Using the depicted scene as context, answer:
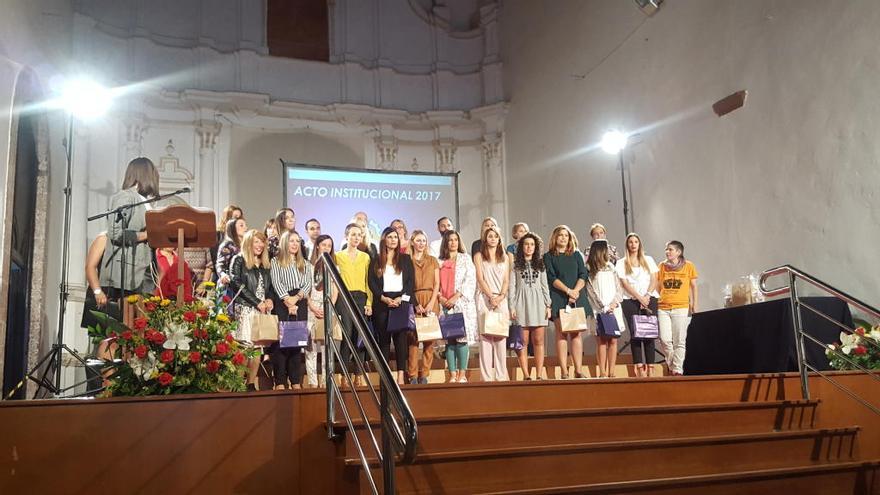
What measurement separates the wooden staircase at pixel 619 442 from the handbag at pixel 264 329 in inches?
92.8

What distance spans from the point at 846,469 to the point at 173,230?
4654mm

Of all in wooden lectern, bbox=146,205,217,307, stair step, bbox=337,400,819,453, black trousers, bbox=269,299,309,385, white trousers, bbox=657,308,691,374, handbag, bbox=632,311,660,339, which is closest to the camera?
stair step, bbox=337,400,819,453

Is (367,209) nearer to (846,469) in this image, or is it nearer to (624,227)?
(624,227)

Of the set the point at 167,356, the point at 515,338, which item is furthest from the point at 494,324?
the point at 167,356

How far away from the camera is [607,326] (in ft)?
25.8

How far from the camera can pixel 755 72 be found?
984cm

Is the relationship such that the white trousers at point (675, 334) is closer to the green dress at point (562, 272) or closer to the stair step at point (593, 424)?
the green dress at point (562, 272)

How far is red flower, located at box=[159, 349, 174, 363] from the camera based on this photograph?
4684 mm

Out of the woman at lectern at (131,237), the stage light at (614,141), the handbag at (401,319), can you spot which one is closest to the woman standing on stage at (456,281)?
the handbag at (401,319)

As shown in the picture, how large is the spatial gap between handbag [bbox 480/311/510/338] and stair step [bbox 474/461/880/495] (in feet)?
10.3

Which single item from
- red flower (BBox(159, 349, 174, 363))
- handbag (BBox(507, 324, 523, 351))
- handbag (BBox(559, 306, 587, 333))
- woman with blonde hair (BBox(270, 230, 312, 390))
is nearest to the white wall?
handbag (BBox(559, 306, 587, 333))

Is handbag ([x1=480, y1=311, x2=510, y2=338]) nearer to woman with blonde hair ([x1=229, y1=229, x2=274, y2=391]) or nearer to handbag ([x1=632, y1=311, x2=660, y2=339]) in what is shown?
handbag ([x1=632, y1=311, x2=660, y2=339])

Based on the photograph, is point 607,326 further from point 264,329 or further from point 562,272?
point 264,329

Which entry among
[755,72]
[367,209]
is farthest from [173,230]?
[367,209]
